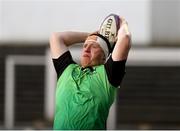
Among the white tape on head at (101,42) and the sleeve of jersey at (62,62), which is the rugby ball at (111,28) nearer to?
the white tape on head at (101,42)

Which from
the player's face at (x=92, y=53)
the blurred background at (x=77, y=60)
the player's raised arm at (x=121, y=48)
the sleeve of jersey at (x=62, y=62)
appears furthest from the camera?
A: the blurred background at (x=77, y=60)

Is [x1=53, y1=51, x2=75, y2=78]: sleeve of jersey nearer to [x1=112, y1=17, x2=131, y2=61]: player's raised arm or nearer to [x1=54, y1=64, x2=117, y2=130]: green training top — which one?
[x1=54, y1=64, x2=117, y2=130]: green training top

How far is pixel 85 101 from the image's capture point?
11.2 feet

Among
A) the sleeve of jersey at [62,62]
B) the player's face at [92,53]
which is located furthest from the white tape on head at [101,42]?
the sleeve of jersey at [62,62]

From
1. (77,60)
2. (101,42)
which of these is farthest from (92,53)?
(77,60)

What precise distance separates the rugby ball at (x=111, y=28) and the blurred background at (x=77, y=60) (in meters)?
7.17

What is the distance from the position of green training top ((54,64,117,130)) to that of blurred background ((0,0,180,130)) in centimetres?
732

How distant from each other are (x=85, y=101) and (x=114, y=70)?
24 cm

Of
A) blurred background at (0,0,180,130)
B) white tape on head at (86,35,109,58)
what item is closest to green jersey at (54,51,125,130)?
white tape on head at (86,35,109,58)

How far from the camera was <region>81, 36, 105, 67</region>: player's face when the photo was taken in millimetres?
3482

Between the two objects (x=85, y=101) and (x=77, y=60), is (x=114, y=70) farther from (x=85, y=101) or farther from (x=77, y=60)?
(x=77, y=60)

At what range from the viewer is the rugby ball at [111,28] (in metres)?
3.53

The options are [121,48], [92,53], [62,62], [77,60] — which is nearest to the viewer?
[121,48]

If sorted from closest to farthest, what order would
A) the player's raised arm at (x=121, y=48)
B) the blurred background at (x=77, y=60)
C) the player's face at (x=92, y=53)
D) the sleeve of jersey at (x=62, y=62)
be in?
1. the player's raised arm at (x=121, y=48)
2. the player's face at (x=92, y=53)
3. the sleeve of jersey at (x=62, y=62)
4. the blurred background at (x=77, y=60)
